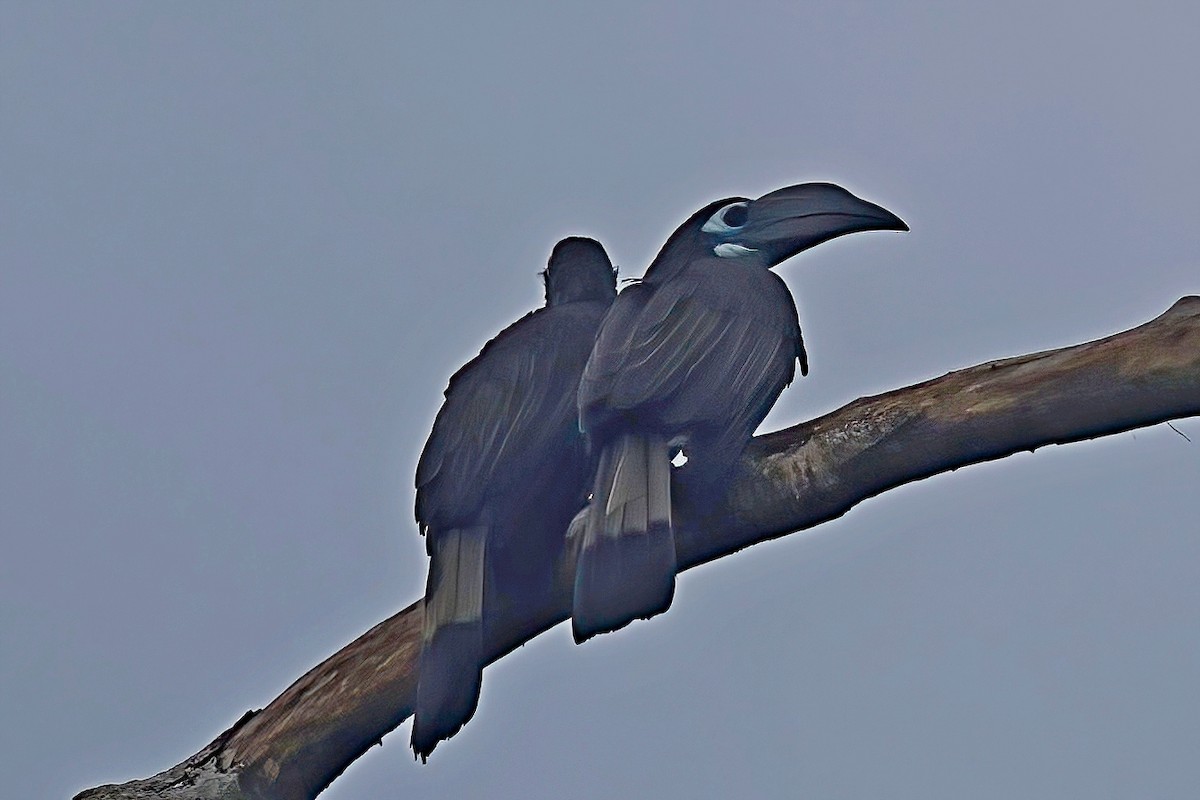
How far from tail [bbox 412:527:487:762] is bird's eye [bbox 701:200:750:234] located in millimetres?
875

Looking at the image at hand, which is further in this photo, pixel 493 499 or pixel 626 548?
pixel 493 499

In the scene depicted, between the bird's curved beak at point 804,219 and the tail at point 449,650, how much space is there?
35.3 inches

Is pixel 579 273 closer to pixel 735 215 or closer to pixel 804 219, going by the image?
pixel 735 215

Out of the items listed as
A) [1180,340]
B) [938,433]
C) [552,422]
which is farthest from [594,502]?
[1180,340]

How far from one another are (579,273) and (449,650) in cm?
107

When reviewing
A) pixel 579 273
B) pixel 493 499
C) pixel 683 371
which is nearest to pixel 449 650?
pixel 493 499

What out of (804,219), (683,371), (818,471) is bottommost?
(818,471)

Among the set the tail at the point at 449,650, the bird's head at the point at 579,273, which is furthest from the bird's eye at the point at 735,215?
the tail at the point at 449,650

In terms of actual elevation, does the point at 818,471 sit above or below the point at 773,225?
below

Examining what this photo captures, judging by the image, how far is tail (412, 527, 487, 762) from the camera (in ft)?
8.31

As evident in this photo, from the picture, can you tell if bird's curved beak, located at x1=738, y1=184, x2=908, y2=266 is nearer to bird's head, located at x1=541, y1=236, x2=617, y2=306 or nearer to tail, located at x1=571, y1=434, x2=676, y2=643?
bird's head, located at x1=541, y1=236, x2=617, y2=306

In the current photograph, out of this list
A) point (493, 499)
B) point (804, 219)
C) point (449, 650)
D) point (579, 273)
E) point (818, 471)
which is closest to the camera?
point (818, 471)

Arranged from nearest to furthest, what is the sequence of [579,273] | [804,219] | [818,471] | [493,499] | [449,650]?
[818,471] → [449,650] → [493,499] → [804,219] → [579,273]

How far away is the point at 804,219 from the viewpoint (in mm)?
3043
